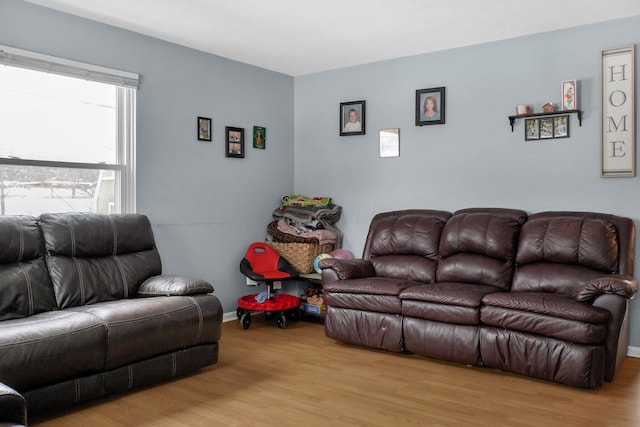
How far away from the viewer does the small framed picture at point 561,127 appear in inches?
173

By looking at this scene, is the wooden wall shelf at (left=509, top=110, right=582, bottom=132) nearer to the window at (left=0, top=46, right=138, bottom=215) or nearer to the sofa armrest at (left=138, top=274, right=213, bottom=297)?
the sofa armrest at (left=138, top=274, right=213, bottom=297)

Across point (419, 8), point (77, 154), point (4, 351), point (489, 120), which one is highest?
point (419, 8)

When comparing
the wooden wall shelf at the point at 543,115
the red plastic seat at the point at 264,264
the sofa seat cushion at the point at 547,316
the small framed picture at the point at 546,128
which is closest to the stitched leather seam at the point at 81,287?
the red plastic seat at the point at 264,264

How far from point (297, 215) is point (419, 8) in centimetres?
244

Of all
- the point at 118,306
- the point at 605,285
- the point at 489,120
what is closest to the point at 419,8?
the point at 489,120

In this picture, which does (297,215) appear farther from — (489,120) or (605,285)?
(605,285)

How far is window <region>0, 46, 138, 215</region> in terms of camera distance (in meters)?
3.86

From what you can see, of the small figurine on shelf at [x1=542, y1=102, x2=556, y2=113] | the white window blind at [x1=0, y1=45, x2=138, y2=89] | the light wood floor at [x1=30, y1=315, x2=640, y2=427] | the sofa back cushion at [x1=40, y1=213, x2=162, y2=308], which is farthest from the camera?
the small figurine on shelf at [x1=542, y1=102, x2=556, y2=113]

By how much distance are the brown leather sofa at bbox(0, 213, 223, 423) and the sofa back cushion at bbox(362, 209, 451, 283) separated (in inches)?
67.3

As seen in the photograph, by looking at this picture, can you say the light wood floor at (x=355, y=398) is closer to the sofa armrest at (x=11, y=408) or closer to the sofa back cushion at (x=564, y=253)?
the sofa back cushion at (x=564, y=253)

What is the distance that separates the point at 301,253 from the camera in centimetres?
543

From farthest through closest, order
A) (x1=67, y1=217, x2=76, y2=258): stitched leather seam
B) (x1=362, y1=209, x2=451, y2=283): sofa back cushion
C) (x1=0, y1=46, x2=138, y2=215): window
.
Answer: (x1=362, y1=209, x2=451, y2=283): sofa back cushion < (x1=0, y1=46, x2=138, y2=215): window < (x1=67, y1=217, x2=76, y2=258): stitched leather seam

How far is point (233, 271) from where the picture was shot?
5.45 meters

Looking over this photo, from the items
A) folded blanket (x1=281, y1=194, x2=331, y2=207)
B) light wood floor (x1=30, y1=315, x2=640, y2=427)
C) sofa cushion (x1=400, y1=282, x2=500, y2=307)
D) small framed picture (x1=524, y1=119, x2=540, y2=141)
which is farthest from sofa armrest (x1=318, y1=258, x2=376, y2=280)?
small framed picture (x1=524, y1=119, x2=540, y2=141)
